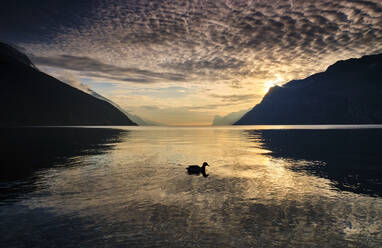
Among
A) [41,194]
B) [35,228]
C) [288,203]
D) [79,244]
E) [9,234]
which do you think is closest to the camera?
[79,244]

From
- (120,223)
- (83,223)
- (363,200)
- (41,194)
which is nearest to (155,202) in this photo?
(120,223)

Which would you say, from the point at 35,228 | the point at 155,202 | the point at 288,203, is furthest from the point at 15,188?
the point at 288,203

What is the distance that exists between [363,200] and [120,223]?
62.5 ft

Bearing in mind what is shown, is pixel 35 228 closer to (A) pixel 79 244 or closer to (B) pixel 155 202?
(A) pixel 79 244

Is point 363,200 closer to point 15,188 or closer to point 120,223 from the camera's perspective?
point 120,223

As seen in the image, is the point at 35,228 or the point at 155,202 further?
the point at 155,202

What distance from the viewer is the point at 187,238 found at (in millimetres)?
12500

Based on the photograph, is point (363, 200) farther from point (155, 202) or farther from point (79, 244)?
point (79, 244)

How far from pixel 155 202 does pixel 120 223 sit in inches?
173

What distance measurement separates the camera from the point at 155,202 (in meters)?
18.5

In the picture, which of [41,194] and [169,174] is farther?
[169,174]

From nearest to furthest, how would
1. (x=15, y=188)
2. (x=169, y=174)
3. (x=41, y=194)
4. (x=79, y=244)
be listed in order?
(x=79, y=244) < (x=41, y=194) < (x=15, y=188) < (x=169, y=174)

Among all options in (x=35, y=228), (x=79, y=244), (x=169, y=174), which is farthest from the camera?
(x=169, y=174)

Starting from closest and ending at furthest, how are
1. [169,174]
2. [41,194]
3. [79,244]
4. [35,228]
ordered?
[79,244] < [35,228] < [41,194] < [169,174]
